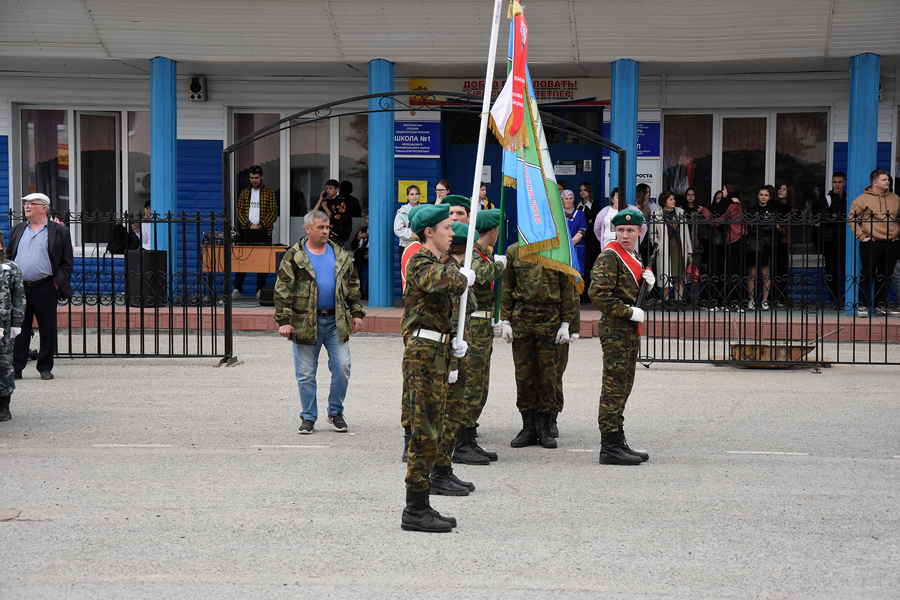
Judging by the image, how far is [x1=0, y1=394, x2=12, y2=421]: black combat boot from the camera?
875cm

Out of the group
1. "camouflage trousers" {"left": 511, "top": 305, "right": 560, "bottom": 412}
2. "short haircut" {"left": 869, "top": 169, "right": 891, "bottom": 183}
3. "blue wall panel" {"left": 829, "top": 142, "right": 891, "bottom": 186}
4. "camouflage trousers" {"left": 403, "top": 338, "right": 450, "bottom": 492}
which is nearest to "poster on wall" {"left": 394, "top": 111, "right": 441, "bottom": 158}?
"blue wall panel" {"left": 829, "top": 142, "right": 891, "bottom": 186}

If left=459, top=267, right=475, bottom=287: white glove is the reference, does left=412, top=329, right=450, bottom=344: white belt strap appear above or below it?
below

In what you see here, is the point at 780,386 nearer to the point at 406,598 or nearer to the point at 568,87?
the point at 406,598

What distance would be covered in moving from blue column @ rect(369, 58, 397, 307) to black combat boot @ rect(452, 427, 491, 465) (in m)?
8.74

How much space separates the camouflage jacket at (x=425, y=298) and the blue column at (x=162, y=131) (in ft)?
36.9

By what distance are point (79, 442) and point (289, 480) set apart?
214cm

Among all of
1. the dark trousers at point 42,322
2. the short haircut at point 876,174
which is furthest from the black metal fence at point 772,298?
the dark trousers at point 42,322

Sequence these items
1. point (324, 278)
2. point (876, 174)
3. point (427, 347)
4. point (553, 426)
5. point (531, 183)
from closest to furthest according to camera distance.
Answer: point (427, 347) < point (531, 183) < point (553, 426) < point (324, 278) < point (876, 174)

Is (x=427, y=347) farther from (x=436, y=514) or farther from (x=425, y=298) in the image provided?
(x=436, y=514)

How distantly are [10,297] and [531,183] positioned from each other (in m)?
4.85

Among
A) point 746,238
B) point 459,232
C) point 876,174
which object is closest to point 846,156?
point 876,174

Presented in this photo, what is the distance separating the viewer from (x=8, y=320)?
886cm

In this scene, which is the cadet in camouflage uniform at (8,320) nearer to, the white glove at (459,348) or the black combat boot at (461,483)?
the black combat boot at (461,483)

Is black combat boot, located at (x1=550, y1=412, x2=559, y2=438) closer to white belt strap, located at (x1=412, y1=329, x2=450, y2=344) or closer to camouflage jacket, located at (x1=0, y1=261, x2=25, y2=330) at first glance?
white belt strap, located at (x1=412, y1=329, x2=450, y2=344)
